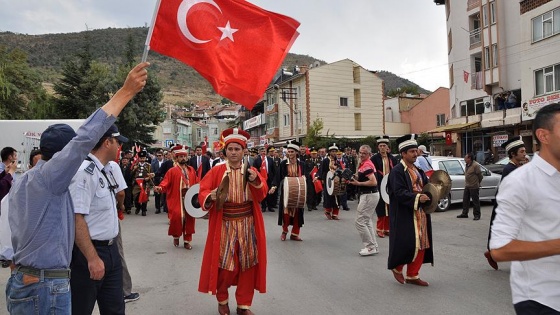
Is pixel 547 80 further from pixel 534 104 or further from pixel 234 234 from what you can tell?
pixel 234 234

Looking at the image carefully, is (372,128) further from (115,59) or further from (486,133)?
(115,59)

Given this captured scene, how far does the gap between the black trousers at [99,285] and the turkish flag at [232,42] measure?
1.84 metres

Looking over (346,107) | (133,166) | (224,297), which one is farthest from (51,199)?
(346,107)

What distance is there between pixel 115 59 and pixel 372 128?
82.3 m

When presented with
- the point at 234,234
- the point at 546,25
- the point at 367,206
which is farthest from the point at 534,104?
the point at 234,234

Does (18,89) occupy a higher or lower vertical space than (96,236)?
higher

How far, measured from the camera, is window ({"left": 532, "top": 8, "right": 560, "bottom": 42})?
23.2 m

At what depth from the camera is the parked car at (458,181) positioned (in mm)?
14883

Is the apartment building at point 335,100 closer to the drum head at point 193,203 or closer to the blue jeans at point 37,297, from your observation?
the drum head at point 193,203

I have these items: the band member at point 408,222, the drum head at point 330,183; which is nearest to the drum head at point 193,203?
the band member at point 408,222

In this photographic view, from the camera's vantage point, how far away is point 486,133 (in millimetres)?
30531

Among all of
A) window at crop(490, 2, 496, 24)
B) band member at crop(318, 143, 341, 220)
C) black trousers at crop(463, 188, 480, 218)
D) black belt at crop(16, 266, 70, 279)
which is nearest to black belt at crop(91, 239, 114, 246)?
black belt at crop(16, 266, 70, 279)

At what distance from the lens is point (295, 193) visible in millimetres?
9688

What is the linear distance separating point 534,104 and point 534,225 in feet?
84.1
